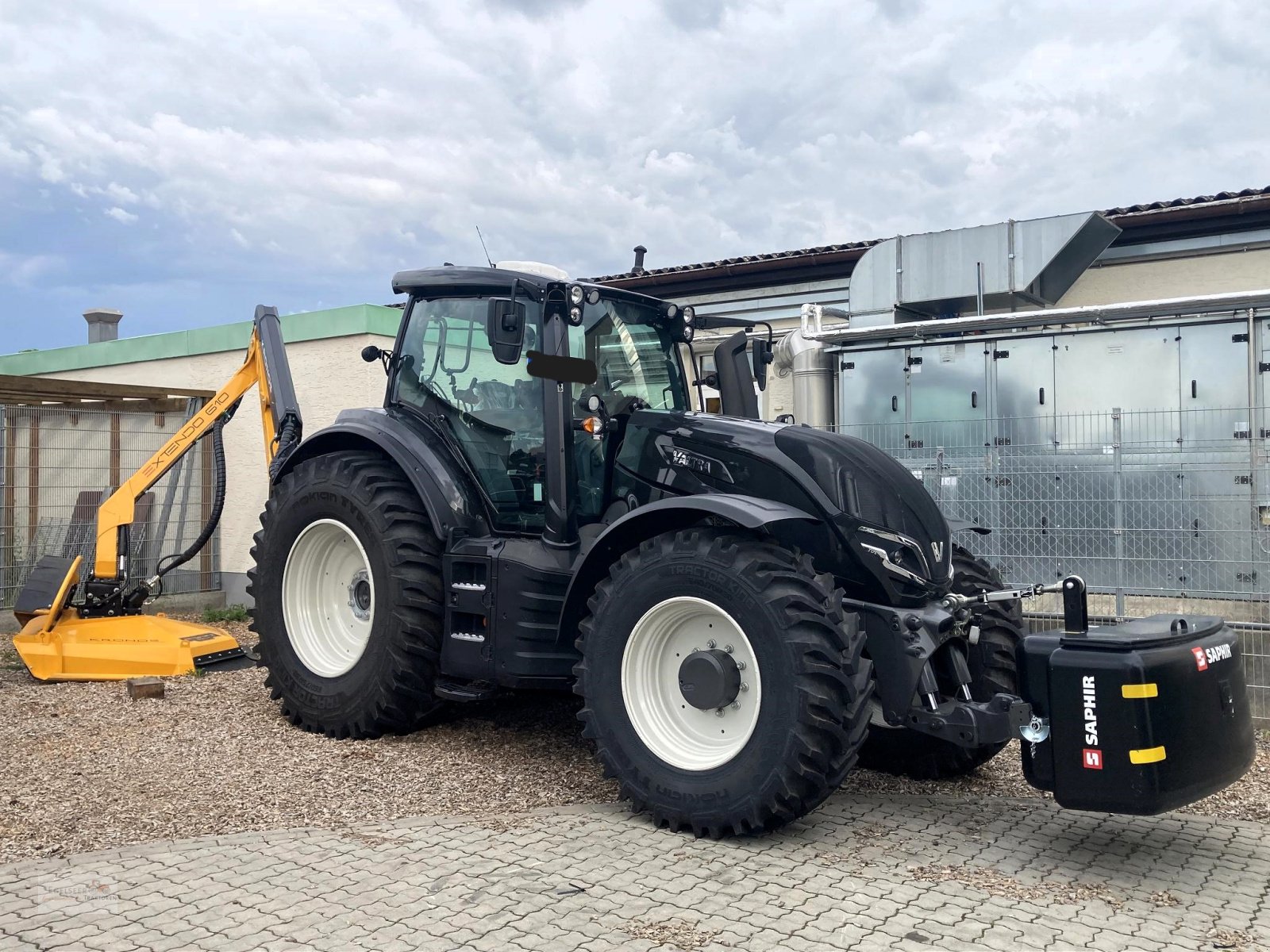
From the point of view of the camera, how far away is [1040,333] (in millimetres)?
8820

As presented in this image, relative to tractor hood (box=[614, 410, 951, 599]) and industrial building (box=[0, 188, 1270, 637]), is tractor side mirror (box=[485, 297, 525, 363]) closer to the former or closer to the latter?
tractor hood (box=[614, 410, 951, 599])

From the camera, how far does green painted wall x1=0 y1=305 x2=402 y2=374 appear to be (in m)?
10.8

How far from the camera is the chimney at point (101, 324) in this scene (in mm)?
15414

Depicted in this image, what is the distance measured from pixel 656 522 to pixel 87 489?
8.14m

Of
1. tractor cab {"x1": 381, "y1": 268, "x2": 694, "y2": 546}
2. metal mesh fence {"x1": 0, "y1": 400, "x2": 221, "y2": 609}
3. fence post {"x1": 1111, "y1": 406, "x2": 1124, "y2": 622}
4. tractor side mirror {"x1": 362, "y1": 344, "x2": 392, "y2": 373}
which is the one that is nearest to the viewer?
tractor cab {"x1": 381, "y1": 268, "x2": 694, "y2": 546}

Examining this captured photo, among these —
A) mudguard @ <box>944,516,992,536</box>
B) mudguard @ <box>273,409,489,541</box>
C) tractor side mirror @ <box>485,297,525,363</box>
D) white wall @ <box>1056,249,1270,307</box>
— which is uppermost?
white wall @ <box>1056,249,1270,307</box>

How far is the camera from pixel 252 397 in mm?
11586

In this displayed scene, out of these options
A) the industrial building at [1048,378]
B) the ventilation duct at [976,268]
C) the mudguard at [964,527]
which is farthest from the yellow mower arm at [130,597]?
the ventilation duct at [976,268]

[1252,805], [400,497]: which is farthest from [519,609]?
[1252,805]

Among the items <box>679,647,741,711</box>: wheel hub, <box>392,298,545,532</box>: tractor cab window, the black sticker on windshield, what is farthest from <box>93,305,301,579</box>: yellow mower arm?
<box>679,647,741,711</box>: wheel hub

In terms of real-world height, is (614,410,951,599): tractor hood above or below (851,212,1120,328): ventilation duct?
below

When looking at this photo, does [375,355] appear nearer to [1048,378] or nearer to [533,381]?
[533,381]

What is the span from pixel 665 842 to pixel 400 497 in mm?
2322

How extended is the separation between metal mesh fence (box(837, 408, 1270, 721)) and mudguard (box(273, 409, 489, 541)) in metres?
3.81
